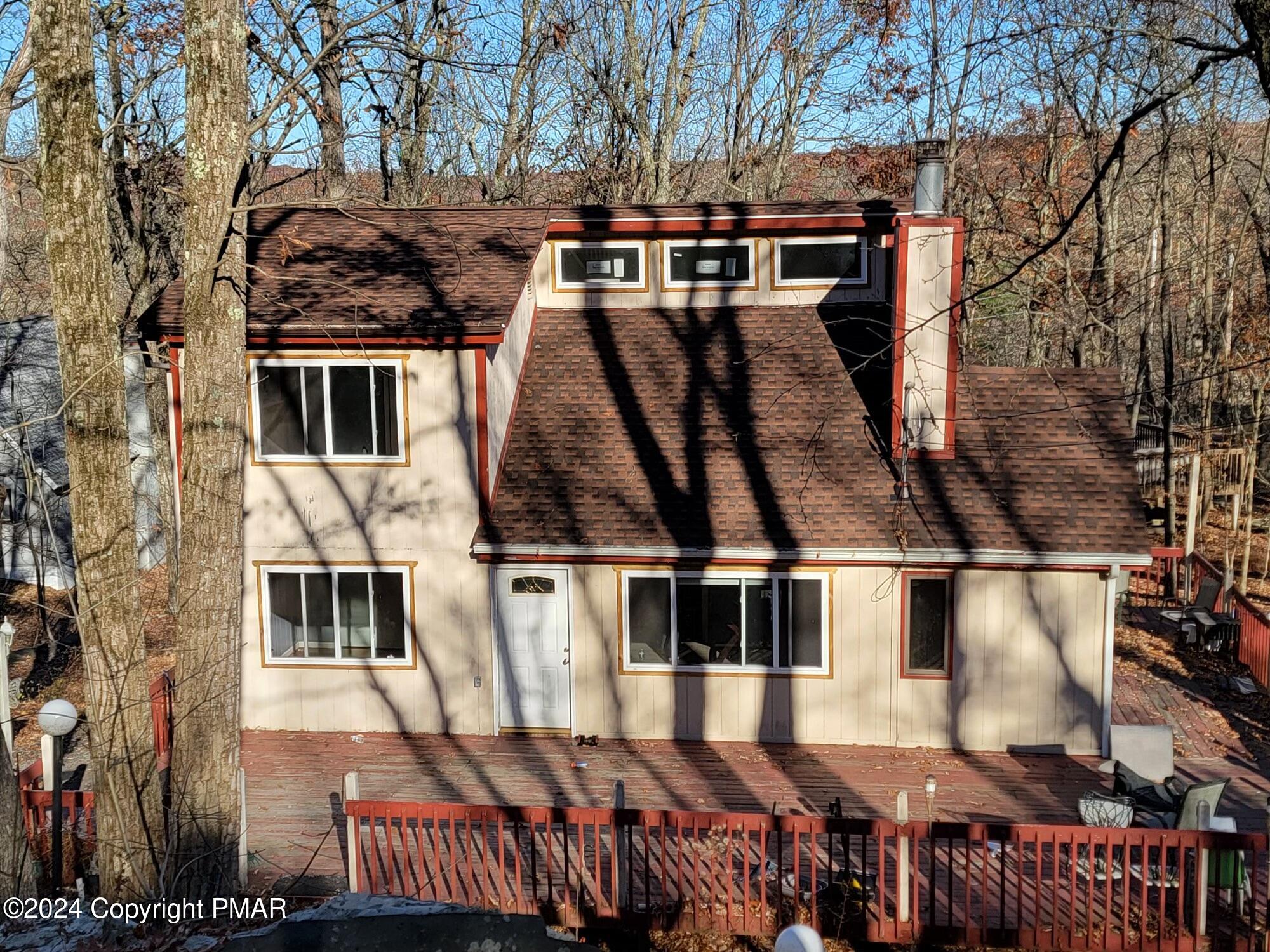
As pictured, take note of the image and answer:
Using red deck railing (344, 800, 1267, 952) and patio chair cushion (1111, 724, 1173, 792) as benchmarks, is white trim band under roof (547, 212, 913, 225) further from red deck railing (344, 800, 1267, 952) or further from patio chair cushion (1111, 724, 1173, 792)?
red deck railing (344, 800, 1267, 952)

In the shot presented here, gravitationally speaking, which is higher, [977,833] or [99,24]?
[99,24]

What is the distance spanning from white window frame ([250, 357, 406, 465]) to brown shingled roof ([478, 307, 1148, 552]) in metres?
1.54

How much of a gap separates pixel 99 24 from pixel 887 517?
12.6 m

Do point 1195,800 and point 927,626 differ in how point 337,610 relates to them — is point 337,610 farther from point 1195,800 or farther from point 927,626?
point 1195,800

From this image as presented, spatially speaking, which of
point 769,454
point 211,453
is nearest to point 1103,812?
point 769,454

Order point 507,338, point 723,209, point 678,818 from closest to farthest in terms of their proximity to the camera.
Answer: point 678,818 → point 507,338 → point 723,209

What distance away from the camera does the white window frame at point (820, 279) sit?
52.0 feet

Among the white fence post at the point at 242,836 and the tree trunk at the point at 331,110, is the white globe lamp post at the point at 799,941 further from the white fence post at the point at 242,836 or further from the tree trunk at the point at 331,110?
the tree trunk at the point at 331,110

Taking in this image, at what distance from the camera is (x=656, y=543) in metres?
12.8

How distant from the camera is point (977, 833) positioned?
319 inches

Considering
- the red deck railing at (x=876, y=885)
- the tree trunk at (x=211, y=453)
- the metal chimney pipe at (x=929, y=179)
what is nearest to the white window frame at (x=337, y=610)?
the red deck railing at (x=876, y=885)

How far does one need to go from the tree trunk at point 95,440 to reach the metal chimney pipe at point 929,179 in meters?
9.89

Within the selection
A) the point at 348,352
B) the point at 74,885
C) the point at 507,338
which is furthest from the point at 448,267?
the point at 74,885

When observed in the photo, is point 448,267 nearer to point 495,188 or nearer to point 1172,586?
point 495,188
